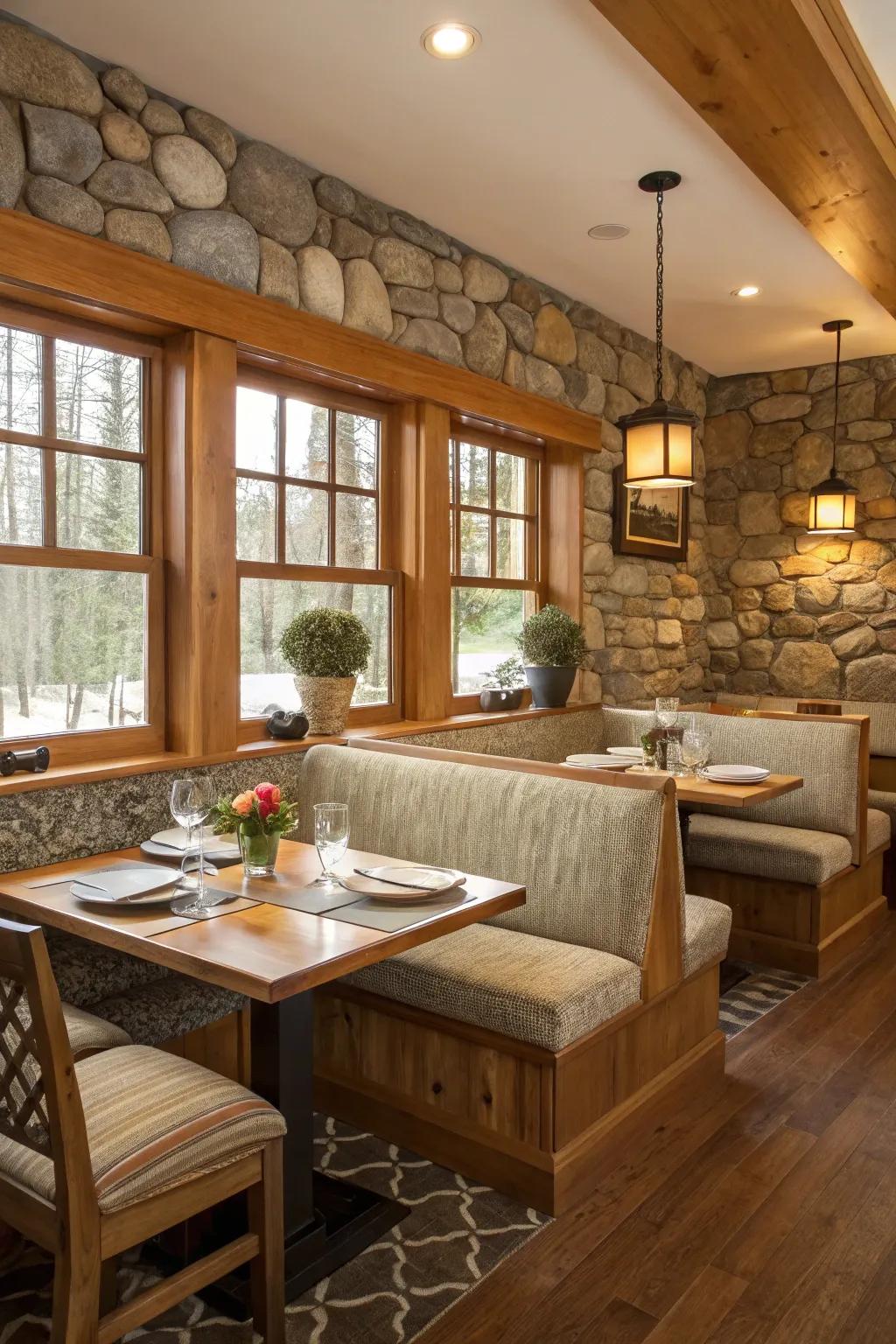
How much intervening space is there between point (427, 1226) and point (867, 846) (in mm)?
2790

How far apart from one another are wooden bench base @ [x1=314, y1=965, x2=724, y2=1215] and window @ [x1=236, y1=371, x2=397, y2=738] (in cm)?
118

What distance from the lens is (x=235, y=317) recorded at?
304 cm

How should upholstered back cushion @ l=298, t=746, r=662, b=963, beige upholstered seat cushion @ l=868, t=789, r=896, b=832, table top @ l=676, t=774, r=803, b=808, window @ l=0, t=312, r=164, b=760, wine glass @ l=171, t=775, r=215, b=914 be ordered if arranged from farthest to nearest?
beige upholstered seat cushion @ l=868, t=789, r=896, b=832 → table top @ l=676, t=774, r=803, b=808 → window @ l=0, t=312, r=164, b=760 → upholstered back cushion @ l=298, t=746, r=662, b=963 → wine glass @ l=171, t=775, r=215, b=914

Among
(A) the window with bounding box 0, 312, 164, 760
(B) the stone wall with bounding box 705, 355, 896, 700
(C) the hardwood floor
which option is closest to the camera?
(C) the hardwood floor

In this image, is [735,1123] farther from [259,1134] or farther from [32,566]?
[32,566]

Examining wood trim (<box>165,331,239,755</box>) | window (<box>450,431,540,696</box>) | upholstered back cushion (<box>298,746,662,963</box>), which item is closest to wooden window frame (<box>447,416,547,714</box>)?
window (<box>450,431,540,696</box>)

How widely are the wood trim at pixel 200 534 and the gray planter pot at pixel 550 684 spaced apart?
5.73 feet

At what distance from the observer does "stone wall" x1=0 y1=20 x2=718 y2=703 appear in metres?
2.58

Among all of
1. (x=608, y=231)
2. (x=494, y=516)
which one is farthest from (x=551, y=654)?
(x=608, y=231)

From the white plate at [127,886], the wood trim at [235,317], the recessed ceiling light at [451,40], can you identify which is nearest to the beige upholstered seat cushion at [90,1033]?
the white plate at [127,886]

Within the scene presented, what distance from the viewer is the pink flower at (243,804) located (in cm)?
228

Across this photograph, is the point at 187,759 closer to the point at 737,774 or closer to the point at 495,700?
the point at 495,700

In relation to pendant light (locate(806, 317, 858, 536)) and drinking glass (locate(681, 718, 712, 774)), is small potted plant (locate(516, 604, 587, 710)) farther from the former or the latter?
pendant light (locate(806, 317, 858, 536))

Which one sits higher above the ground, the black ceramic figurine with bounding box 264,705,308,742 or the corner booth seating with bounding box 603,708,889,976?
the black ceramic figurine with bounding box 264,705,308,742
